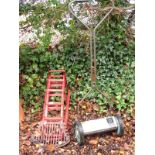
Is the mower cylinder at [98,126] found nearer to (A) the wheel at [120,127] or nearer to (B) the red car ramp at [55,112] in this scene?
(A) the wheel at [120,127]

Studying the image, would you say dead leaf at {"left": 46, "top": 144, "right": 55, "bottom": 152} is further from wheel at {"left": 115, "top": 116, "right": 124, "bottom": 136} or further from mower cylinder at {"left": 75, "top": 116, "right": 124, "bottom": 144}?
wheel at {"left": 115, "top": 116, "right": 124, "bottom": 136}

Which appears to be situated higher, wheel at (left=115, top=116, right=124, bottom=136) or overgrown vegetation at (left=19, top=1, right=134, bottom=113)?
overgrown vegetation at (left=19, top=1, right=134, bottom=113)

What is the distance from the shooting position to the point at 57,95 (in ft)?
8.87

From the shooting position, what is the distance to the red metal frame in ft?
8.76

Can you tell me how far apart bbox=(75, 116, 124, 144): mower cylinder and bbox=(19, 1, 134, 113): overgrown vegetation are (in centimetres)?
15

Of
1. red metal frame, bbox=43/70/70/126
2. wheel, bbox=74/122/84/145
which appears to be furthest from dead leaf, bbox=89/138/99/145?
red metal frame, bbox=43/70/70/126

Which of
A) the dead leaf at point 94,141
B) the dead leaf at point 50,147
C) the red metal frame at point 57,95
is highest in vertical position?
the red metal frame at point 57,95

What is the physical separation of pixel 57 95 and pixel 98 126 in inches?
13.2

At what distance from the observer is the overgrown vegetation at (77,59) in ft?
9.07

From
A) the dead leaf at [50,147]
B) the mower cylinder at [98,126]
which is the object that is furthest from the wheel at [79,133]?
the dead leaf at [50,147]

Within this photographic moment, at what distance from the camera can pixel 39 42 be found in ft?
9.23

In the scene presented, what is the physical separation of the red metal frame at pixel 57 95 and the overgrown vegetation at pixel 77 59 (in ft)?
0.16
